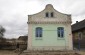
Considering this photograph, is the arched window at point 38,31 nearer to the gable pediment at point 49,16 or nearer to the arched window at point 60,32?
the gable pediment at point 49,16

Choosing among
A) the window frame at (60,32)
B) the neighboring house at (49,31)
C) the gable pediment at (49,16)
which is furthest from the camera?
the gable pediment at (49,16)

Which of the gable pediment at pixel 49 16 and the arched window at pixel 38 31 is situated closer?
the arched window at pixel 38 31

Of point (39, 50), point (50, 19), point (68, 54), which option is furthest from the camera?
point (50, 19)

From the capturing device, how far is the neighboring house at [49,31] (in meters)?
22.3

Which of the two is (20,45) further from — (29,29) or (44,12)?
(44,12)

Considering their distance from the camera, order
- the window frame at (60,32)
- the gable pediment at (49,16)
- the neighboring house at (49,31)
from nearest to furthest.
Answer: the neighboring house at (49,31) < the window frame at (60,32) < the gable pediment at (49,16)

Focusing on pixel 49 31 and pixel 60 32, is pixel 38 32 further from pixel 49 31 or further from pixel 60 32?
pixel 60 32

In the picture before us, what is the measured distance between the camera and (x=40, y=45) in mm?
22312

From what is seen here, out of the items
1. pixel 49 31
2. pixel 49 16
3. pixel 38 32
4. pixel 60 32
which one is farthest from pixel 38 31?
pixel 60 32

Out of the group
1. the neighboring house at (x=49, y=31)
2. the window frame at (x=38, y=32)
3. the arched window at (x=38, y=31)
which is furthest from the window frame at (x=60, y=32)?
the arched window at (x=38, y=31)

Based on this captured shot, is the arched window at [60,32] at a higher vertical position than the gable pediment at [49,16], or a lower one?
lower

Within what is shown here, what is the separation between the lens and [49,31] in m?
22.8

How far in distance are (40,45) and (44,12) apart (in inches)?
195

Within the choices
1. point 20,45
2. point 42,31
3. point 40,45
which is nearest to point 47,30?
point 42,31
